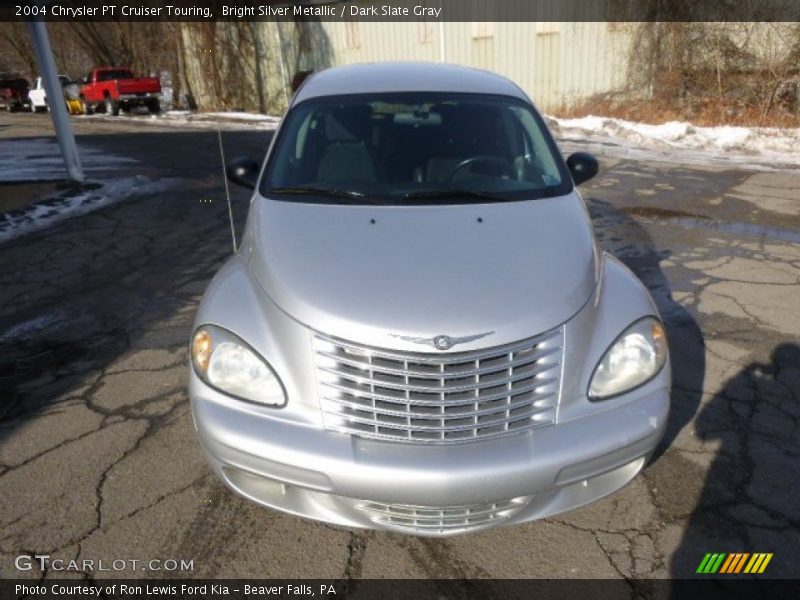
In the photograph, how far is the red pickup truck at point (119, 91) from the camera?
2377 centimetres

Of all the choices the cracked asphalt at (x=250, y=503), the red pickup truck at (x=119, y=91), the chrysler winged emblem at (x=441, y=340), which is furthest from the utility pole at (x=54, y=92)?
the red pickup truck at (x=119, y=91)

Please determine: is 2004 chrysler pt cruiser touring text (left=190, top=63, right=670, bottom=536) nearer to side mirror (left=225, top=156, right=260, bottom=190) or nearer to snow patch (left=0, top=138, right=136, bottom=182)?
side mirror (left=225, top=156, right=260, bottom=190)

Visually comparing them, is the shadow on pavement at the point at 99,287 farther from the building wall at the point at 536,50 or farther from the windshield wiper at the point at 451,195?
the building wall at the point at 536,50

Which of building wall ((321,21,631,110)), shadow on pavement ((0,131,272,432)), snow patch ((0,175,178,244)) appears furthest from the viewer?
building wall ((321,21,631,110))

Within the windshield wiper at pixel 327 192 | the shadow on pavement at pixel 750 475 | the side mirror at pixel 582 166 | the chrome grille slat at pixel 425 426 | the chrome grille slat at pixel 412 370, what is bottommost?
the shadow on pavement at pixel 750 475

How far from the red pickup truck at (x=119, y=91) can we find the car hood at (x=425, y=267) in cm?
2506

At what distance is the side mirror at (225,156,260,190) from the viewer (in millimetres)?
3439

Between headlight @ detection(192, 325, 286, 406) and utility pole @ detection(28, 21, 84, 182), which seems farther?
utility pole @ detection(28, 21, 84, 182)

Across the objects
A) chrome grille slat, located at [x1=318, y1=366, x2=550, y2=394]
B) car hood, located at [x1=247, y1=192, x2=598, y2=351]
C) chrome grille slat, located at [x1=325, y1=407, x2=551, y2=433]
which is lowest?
chrome grille slat, located at [x1=325, y1=407, x2=551, y2=433]

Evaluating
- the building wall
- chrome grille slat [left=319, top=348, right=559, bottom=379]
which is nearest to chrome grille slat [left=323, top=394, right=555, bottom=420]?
chrome grille slat [left=319, top=348, right=559, bottom=379]

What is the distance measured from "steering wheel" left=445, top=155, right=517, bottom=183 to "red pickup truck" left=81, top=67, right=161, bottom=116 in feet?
82.6

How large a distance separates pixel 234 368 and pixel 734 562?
6.85ft

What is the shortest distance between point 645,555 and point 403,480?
1.13 metres

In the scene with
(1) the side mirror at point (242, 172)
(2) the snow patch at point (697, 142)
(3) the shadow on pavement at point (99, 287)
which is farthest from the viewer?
(2) the snow patch at point (697, 142)
